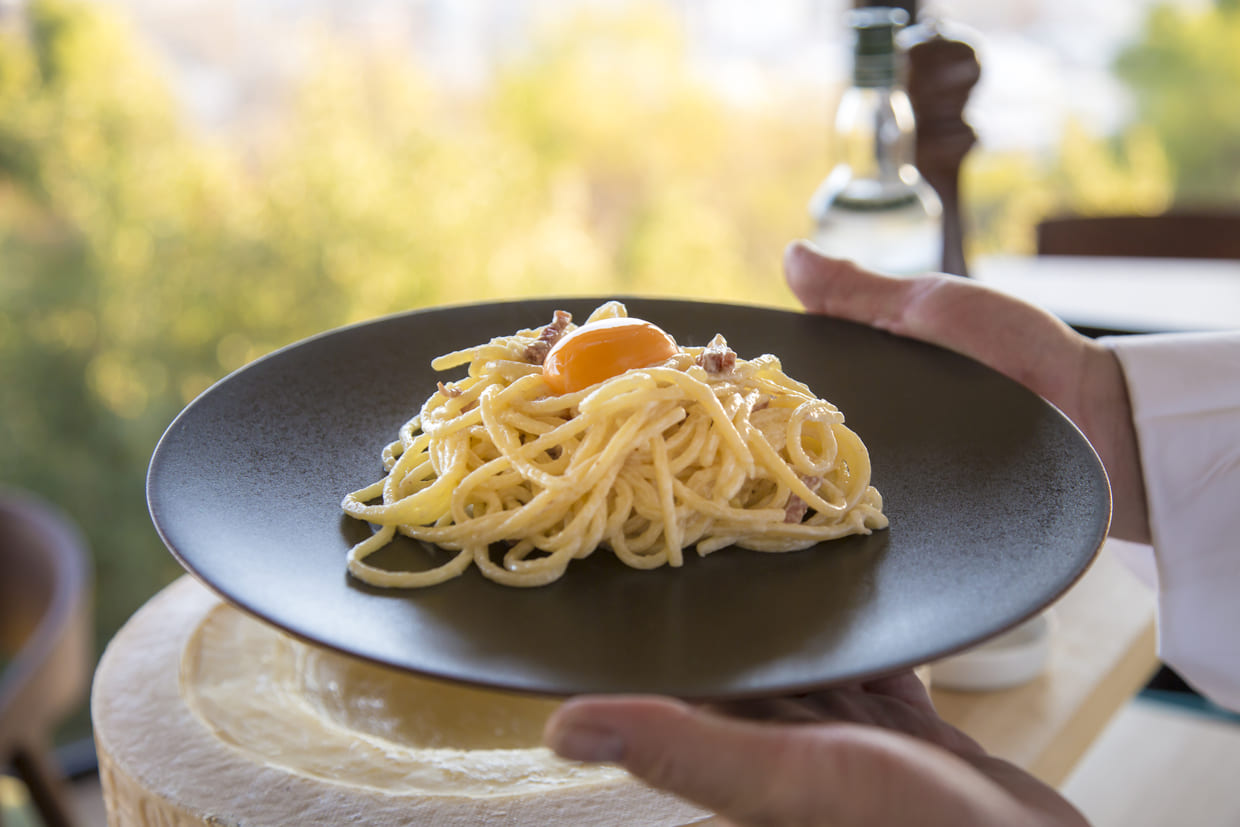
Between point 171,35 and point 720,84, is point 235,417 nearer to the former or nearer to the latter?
point 171,35

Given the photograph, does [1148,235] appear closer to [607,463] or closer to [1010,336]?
[1010,336]

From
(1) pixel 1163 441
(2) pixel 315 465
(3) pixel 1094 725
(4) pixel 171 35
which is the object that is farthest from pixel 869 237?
(4) pixel 171 35

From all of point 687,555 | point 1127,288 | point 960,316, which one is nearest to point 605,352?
point 687,555

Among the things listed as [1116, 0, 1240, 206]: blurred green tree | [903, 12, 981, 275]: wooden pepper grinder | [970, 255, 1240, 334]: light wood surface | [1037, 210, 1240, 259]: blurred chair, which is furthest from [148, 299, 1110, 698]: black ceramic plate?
[1116, 0, 1240, 206]: blurred green tree

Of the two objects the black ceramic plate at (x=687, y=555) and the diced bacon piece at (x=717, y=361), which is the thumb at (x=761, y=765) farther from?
the diced bacon piece at (x=717, y=361)

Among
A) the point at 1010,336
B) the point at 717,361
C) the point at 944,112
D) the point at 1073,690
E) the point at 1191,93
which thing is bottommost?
the point at 1073,690
